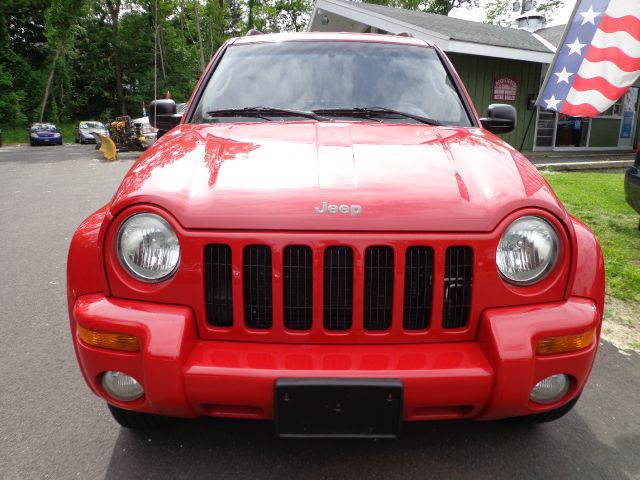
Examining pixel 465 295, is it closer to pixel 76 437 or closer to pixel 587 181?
pixel 76 437

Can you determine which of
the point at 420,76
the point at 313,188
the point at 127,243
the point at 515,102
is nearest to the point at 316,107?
the point at 420,76

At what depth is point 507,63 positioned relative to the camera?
17.2 meters

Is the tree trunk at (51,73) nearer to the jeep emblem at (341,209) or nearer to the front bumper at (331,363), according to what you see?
the front bumper at (331,363)

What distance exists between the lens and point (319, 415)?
1790 millimetres

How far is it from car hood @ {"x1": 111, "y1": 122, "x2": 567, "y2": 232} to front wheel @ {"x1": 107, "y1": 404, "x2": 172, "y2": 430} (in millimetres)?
914

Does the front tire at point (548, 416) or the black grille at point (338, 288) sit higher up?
the black grille at point (338, 288)

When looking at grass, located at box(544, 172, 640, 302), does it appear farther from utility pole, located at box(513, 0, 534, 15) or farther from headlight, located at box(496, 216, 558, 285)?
utility pole, located at box(513, 0, 534, 15)

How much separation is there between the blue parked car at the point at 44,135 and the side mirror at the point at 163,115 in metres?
30.7

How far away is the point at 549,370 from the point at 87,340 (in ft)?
5.43

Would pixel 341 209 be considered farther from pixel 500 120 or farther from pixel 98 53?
pixel 98 53

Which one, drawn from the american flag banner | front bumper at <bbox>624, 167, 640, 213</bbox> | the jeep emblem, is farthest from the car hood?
the american flag banner

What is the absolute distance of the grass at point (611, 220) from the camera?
14.8 feet

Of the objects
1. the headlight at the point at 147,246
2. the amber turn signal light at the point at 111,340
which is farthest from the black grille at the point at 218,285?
the amber turn signal light at the point at 111,340

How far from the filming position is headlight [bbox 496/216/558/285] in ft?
6.31
